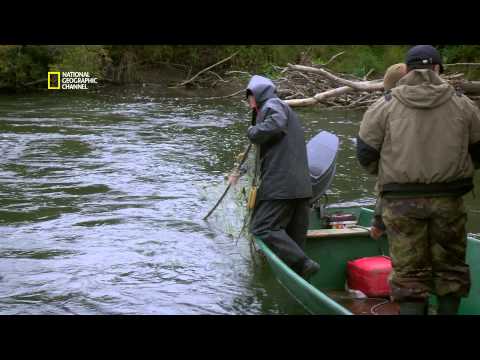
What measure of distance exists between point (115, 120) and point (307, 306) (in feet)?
45.3

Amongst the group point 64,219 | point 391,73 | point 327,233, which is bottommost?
point 64,219

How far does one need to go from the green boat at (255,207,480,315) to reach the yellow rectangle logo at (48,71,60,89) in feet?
66.5

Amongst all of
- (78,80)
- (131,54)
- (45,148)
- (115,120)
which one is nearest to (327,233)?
(45,148)

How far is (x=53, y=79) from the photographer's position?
2509cm

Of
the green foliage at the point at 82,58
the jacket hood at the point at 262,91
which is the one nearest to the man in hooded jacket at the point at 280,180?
the jacket hood at the point at 262,91

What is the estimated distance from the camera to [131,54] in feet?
89.0

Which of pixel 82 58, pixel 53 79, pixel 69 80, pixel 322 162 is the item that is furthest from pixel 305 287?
pixel 69 80

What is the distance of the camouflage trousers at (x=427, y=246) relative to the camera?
3.97m

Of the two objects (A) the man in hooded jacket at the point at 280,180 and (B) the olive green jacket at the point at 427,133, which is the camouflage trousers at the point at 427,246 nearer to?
(B) the olive green jacket at the point at 427,133

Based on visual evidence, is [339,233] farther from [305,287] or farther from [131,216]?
[131,216]

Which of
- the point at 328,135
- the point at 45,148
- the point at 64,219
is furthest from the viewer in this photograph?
the point at 45,148

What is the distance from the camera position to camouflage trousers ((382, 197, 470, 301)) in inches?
156
